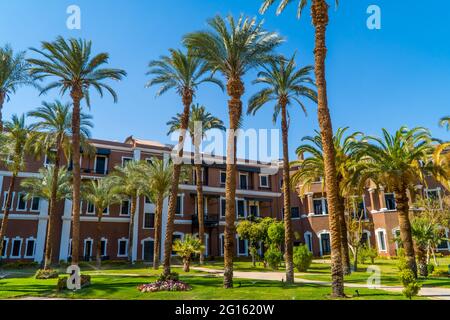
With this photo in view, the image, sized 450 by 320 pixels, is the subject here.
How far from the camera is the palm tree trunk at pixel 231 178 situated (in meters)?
16.8

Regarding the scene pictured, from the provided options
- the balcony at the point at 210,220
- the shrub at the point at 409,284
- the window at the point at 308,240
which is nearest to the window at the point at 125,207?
the balcony at the point at 210,220

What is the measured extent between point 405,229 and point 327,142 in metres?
10.0

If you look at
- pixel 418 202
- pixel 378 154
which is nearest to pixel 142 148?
pixel 378 154

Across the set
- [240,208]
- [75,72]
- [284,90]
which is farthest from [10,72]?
[240,208]

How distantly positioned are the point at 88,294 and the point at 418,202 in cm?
3195

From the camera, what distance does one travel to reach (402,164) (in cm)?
2077

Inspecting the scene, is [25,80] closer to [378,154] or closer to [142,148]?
[142,148]

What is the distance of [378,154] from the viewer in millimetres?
21266

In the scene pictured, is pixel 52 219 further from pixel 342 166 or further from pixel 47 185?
pixel 342 166

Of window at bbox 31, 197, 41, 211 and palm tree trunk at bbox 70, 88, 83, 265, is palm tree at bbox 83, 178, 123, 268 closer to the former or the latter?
window at bbox 31, 197, 41, 211

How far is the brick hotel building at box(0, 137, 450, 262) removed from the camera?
3534cm

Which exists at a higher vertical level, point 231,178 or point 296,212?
point 296,212

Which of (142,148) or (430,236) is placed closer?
(430,236)

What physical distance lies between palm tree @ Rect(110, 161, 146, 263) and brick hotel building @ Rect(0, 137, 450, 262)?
1.84 metres
